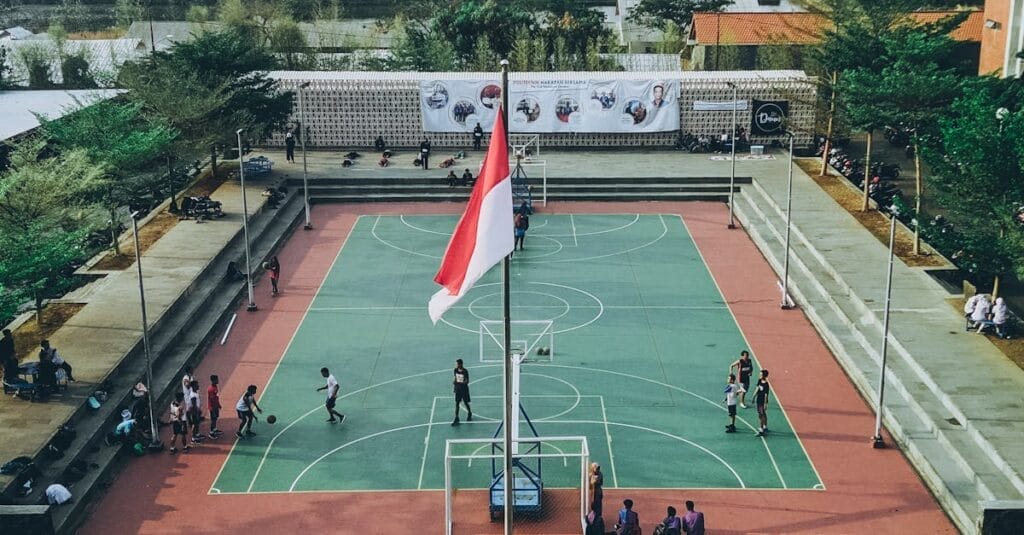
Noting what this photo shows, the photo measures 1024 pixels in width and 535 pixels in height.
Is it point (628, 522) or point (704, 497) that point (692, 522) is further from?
point (704, 497)

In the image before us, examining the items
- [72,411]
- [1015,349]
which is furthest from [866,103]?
[72,411]

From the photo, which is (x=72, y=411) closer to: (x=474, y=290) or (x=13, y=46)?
(x=474, y=290)

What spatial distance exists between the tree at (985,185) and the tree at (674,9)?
54479mm

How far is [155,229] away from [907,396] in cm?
2659

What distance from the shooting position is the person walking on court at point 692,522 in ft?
72.7

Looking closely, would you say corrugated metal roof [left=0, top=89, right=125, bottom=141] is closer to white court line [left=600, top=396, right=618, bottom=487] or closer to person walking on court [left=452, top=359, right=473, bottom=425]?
person walking on court [left=452, top=359, right=473, bottom=425]

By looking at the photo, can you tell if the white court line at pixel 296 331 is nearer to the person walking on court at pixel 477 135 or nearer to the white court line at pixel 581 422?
the white court line at pixel 581 422

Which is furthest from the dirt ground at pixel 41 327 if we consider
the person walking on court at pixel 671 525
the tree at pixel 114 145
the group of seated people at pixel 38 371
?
the person walking on court at pixel 671 525

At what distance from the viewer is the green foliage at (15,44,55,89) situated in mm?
71312

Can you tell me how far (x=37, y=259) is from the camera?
96.2ft

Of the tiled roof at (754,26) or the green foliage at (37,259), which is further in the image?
the tiled roof at (754,26)

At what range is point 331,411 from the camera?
93.7 feet

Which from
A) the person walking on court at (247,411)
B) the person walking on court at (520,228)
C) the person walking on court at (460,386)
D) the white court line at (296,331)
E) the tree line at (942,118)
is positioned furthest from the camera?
the person walking on court at (520,228)

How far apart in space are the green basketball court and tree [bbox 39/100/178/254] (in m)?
7.59
